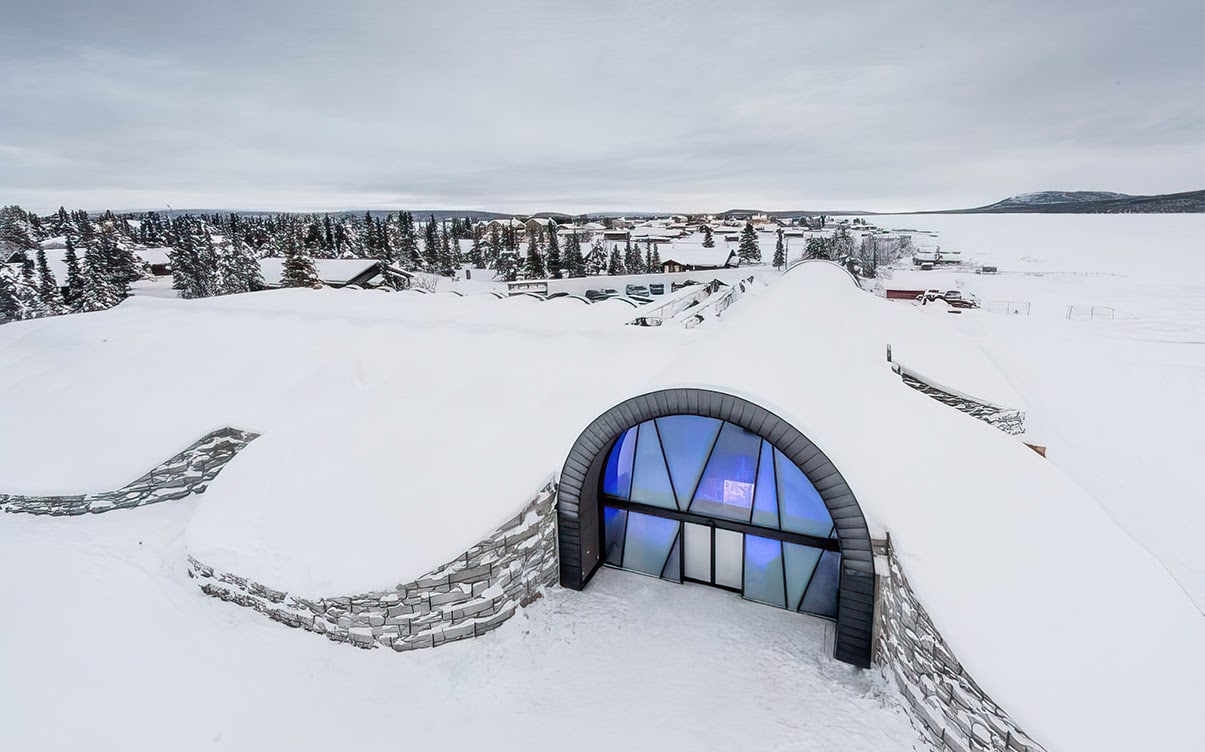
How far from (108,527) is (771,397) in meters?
12.1

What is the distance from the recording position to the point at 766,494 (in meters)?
7.77

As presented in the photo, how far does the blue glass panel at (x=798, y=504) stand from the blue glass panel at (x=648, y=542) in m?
1.75

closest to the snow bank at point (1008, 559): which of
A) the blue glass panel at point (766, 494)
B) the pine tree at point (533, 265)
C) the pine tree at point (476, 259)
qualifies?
the blue glass panel at point (766, 494)

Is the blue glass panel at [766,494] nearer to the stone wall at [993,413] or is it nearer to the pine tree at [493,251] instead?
the stone wall at [993,413]

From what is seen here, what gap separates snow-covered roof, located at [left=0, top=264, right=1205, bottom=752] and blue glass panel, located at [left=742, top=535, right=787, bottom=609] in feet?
6.05

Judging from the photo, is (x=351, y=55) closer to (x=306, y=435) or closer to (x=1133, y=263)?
(x=306, y=435)

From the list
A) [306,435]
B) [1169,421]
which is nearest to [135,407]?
[306,435]

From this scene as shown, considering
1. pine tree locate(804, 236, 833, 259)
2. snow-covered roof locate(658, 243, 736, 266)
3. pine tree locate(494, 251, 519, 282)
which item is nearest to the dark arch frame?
pine tree locate(494, 251, 519, 282)

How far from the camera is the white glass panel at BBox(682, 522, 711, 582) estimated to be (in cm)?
836

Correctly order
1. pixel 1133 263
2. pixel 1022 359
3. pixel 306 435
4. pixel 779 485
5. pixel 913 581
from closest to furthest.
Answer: pixel 913 581
pixel 779 485
pixel 306 435
pixel 1022 359
pixel 1133 263

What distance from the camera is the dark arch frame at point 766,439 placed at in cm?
653

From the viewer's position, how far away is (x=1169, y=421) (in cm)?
1647

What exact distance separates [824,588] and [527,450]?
489 cm

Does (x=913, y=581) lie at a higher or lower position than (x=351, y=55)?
lower
